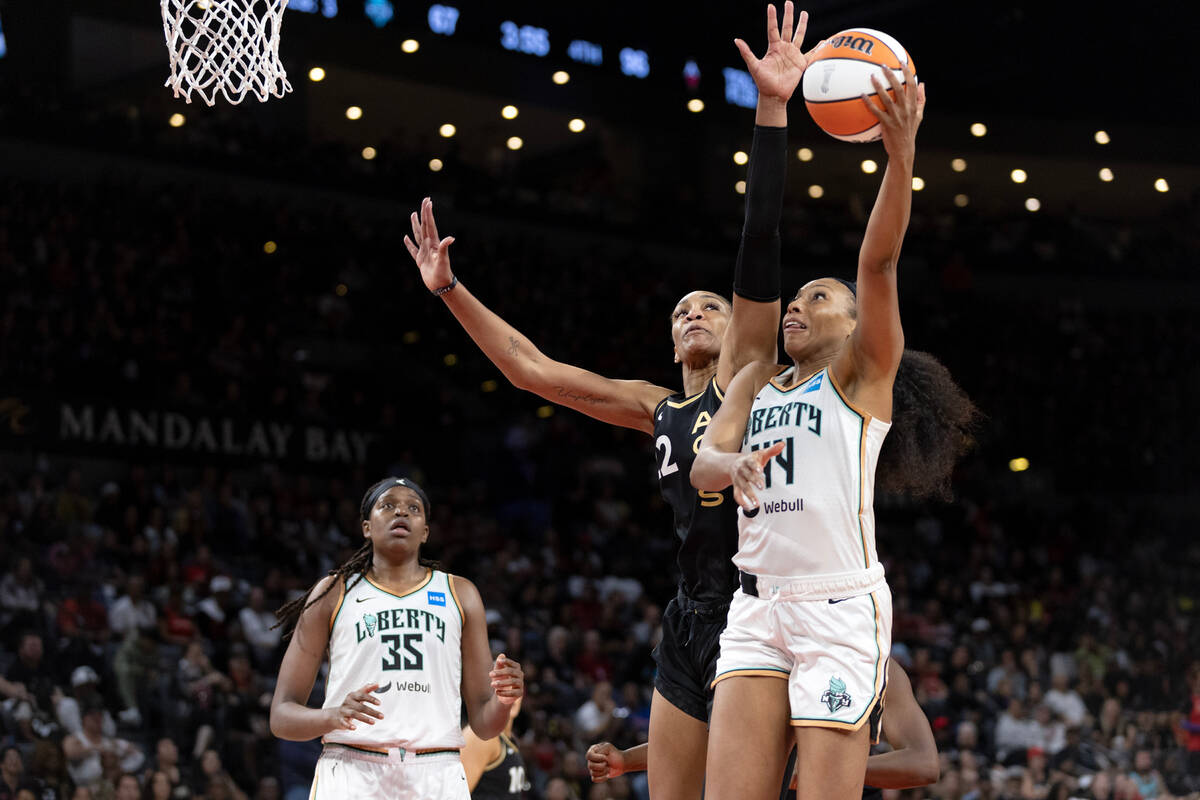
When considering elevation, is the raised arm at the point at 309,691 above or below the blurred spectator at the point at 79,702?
above

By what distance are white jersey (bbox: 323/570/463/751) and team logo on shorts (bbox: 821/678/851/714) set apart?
6.91 ft

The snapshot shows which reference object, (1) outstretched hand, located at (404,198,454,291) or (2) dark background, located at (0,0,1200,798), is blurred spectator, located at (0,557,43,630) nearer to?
(2) dark background, located at (0,0,1200,798)

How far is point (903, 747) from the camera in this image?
5031mm

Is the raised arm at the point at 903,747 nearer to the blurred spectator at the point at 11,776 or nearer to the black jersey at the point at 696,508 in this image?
the black jersey at the point at 696,508

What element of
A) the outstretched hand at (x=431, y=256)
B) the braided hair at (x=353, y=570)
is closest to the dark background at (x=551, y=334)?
the braided hair at (x=353, y=570)

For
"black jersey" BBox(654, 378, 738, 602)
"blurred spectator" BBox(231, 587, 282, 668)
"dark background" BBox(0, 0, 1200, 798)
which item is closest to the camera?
"black jersey" BBox(654, 378, 738, 602)

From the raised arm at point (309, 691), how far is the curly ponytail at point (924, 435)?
198 cm

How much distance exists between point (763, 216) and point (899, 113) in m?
0.59

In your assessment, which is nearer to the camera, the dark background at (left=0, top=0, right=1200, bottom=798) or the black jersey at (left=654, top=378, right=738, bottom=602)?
the black jersey at (left=654, top=378, right=738, bottom=602)

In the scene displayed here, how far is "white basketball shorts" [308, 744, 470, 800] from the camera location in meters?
5.56

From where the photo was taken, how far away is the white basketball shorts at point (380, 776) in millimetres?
5562

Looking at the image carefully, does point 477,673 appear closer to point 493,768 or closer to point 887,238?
point 493,768

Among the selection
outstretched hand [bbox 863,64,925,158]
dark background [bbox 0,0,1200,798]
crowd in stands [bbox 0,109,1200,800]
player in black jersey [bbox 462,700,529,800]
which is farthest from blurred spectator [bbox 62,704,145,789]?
outstretched hand [bbox 863,64,925,158]

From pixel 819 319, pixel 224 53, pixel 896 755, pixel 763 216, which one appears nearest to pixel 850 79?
pixel 763 216
